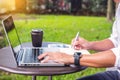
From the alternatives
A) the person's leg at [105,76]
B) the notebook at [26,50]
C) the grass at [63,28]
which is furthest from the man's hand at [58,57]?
the grass at [63,28]

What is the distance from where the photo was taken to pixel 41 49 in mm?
2938

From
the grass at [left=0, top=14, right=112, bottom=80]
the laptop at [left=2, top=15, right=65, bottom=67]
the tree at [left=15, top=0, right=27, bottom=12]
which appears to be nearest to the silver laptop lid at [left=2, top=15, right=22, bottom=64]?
the laptop at [left=2, top=15, right=65, bottom=67]

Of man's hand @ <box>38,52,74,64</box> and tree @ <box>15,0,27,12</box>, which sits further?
tree @ <box>15,0,27,12</box>

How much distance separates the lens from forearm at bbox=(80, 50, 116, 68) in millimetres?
2486

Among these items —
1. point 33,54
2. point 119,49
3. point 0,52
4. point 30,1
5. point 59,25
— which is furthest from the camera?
point 30,1

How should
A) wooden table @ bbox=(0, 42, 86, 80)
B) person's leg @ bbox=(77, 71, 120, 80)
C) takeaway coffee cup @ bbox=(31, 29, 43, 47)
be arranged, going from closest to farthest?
1. wooden table @ bbox=(0, 42, 86, 80)
2. person's leg @ bbox=(77, 71, 120, 80)
3. takeaway coffee cup @ bbox=(31, 29, 43, 47)

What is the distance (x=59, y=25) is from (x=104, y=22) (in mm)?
1248

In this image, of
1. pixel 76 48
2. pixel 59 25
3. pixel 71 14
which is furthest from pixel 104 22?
pixel 76 48

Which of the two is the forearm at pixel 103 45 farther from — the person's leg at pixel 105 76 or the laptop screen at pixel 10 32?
the laptop screen at pixel 10 32

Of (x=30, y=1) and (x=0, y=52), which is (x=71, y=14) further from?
(x=0, y=52)

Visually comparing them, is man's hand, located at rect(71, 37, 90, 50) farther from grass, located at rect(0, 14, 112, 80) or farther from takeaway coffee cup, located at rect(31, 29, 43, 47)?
grass, located at rect(0, 14, 112, 80)

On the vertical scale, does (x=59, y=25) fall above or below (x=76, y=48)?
below

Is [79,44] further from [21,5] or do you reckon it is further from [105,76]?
[21,5]

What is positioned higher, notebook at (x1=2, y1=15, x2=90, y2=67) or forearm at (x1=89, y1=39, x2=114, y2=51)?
notebook at (x1=2, y1=15, x2=90, y2=67)
